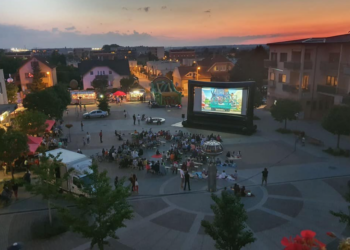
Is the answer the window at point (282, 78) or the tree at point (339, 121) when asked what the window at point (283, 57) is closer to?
the window at point (282, 78)

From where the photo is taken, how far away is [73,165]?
17766 mm

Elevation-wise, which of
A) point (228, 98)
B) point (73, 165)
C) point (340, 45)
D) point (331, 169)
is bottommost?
point (331, 169)

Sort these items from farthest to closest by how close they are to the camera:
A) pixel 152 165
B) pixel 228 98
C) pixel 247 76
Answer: pixel 247 76, pixel 228 98, pixel 152 165

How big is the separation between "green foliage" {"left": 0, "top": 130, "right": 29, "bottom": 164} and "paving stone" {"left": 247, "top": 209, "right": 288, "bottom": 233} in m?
13.9

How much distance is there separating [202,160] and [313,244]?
19.4m

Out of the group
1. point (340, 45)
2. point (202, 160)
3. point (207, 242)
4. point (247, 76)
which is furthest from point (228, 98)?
point (247, 76)

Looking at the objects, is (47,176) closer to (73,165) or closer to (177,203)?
(73,165)

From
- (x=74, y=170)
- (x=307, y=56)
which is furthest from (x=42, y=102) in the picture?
(x=307, y=56)

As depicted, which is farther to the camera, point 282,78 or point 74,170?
point 282,78

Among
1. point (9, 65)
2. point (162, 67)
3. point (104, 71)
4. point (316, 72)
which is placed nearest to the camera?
point (316, 72)

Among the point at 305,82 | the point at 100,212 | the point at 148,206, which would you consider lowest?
the point at 148,206

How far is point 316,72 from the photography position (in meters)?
37.5

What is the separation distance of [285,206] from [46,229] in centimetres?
1188

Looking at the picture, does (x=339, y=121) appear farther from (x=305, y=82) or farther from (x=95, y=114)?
(x=95, y=114)
